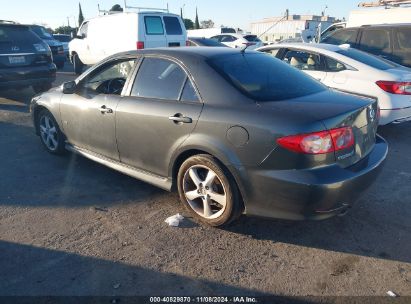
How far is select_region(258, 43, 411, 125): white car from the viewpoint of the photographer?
5469 millimetres

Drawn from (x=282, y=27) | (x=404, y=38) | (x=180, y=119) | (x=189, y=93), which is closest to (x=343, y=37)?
(x=404, y=38)

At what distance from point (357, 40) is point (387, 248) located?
6475 millimetres

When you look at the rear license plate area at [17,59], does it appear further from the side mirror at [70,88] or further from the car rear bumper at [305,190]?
the car rear bumper at [305,190]

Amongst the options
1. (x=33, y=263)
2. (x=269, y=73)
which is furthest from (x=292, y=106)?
(x=33, y=263)

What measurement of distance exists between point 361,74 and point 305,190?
147 inches

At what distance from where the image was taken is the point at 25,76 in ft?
27.2

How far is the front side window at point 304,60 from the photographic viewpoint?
6274mm

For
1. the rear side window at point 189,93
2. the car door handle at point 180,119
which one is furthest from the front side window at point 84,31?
the car door handle at point 180,119

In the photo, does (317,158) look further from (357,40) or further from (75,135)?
(357,40)

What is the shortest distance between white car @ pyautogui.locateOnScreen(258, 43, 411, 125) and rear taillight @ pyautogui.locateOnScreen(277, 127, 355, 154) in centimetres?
268

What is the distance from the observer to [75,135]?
464 cm

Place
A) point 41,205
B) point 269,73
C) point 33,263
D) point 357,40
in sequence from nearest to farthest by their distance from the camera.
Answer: point 33,263, point 269,73, point 41,205, point 357,40

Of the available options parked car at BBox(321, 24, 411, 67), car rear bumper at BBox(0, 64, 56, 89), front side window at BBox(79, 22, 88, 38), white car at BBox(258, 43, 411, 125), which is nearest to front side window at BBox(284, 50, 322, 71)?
white car at BBox(258, 43, 411, 125)

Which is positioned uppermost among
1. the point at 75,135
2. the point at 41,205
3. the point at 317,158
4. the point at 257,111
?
the point at 257,111
